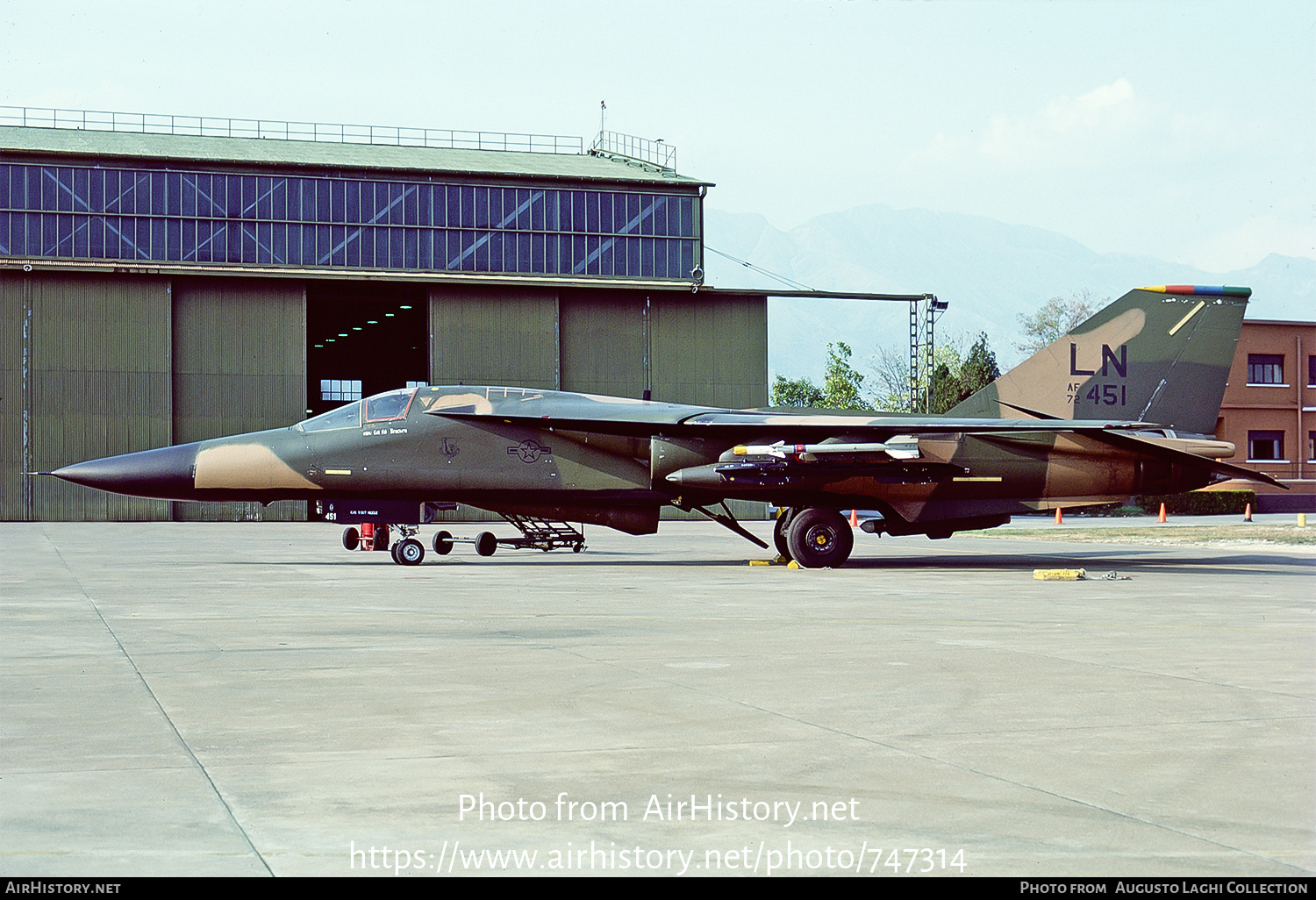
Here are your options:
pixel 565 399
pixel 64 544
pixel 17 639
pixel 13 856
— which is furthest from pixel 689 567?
pixel 13 856

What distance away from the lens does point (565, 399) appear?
67.5ft

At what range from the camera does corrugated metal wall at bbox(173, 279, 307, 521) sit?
152 ft

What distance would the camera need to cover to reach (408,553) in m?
20.5

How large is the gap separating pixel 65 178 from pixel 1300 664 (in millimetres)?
49988

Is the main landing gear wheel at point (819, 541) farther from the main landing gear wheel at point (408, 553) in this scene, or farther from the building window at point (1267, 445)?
the building window at point (1267, 445)

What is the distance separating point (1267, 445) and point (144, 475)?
194ft

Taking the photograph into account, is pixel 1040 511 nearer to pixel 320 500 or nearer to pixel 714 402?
pixel 320 500

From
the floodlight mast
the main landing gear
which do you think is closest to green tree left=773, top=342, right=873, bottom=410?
the floodlight mast

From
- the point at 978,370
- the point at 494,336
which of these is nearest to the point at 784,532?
the point at 494,336

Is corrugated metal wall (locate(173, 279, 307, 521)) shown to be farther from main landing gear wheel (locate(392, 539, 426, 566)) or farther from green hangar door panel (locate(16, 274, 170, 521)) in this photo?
main landing gear wheel (locate(392, 539, 426, 566))

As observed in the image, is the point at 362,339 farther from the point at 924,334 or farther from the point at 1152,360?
the point at 1152,360

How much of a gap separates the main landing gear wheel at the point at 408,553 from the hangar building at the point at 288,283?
27.4 m

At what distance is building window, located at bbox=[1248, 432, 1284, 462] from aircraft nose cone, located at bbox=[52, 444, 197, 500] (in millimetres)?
57502

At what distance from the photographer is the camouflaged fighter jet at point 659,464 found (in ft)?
63.8
